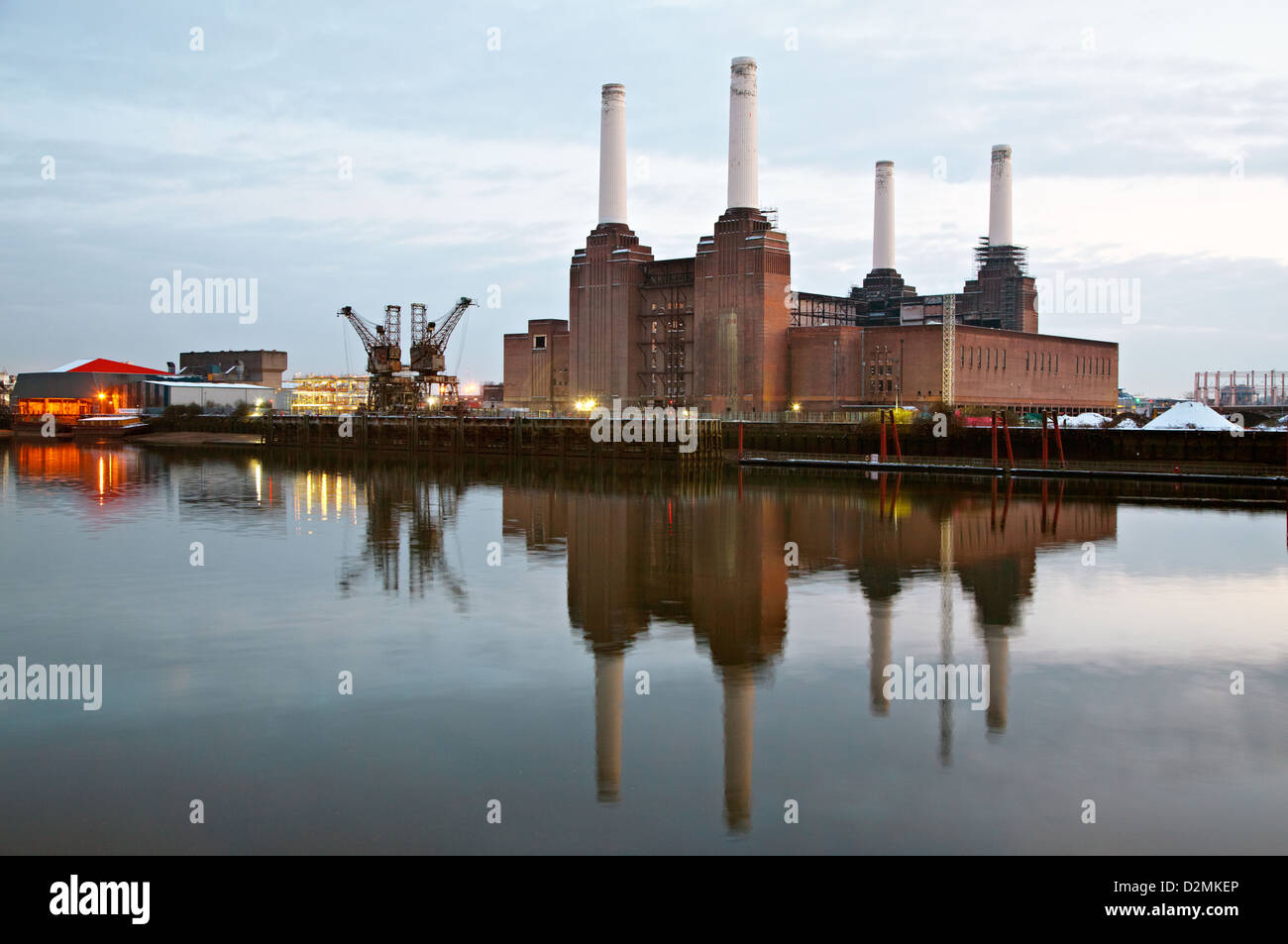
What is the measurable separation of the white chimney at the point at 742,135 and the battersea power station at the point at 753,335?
0.10 m

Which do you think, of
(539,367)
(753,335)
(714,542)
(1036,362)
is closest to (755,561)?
(714,542)

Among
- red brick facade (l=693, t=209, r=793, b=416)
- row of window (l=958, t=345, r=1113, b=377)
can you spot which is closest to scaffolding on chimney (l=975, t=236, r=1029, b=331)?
Answer: row of window (l=958, t=345, r=1113, b=377)

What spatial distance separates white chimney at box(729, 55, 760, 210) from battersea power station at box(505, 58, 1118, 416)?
103 millimetres

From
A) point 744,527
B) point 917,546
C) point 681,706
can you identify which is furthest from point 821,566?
point 681,706

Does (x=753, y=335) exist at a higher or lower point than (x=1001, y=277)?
lower

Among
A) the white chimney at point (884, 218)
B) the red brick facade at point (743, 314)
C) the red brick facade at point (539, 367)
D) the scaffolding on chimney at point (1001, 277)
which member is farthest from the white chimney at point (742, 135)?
the scaffolding on chimney at point (1001, 277)

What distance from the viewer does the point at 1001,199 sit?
10919 cm

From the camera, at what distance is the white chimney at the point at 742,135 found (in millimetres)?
81188

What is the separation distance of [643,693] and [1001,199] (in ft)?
351

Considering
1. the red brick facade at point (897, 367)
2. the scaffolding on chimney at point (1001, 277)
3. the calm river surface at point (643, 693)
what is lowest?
the calm river surface at point (643, 693)

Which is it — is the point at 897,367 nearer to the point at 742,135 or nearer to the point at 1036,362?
the point at 1036,362

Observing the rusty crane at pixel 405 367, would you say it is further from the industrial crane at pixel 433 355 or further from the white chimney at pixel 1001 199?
the white chimney at pixel 1001 199

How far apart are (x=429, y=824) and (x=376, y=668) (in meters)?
5.19

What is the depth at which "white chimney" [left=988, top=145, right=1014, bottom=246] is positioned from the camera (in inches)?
4139
